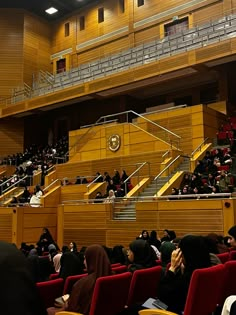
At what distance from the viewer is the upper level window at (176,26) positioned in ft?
59.7

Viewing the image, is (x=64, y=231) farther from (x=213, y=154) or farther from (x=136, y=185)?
(x=213, y=154)

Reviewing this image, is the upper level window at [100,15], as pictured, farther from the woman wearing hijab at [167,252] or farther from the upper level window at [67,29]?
the woman wearing hijab at [167,252]

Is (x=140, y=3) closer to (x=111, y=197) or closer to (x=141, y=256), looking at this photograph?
(x=111, y=197)

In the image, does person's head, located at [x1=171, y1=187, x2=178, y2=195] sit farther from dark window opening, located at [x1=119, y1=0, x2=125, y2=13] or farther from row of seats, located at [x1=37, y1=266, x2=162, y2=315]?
dark window opening, located at [x1=119, y1=0, x2=125, y2=13]

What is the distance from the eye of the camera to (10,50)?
864 inches

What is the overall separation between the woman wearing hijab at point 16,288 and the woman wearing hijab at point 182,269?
208cm

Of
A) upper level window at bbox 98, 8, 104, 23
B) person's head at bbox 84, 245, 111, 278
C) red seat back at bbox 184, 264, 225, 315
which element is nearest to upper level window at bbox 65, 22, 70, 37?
upper level window at bbox 98, 8, 104, 23

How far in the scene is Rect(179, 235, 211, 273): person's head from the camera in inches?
112

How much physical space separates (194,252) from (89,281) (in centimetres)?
88

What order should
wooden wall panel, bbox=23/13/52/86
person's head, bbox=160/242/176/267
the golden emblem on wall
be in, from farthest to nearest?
wooden wall panel, bbox=23/13/52/86, the golden emblem on wall, person's head, bbox=160/242/176/267

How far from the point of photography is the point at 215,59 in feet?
46.4

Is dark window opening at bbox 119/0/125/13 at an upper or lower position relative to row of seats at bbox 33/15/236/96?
upper

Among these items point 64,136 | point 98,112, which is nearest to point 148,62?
point 98,112

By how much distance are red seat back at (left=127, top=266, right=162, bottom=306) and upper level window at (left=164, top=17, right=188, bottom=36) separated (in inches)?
641
